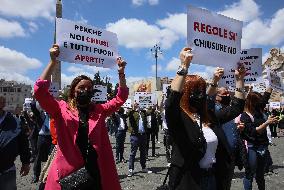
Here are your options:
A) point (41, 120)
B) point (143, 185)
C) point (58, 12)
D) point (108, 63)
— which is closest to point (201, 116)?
point (108, 63)

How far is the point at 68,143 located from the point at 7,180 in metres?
1.67

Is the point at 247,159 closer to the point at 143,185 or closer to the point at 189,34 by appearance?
the point at 189,34

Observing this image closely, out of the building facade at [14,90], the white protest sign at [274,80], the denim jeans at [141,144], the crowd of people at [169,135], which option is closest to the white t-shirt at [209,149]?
the crowd of people at [169,135]

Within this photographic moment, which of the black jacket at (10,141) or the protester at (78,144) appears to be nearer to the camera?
the protester at (78,144)

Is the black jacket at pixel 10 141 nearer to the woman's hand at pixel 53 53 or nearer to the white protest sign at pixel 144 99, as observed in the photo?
the woman's hand at pixel 53 53

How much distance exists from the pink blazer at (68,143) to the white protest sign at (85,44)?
150 cm

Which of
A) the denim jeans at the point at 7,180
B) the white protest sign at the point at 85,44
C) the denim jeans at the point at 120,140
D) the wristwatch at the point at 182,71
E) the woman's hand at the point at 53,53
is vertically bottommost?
the denim jeans at the point at 120,140

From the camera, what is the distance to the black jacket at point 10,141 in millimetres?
5258

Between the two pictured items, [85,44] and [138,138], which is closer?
[85,44]

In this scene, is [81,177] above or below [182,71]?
below

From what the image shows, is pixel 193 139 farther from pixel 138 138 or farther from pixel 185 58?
pixel 138 138

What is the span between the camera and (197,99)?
3850mm

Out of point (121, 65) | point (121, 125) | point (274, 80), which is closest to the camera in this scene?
point (121, 65)

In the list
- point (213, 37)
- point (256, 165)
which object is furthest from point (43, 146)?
point (213, 37)
